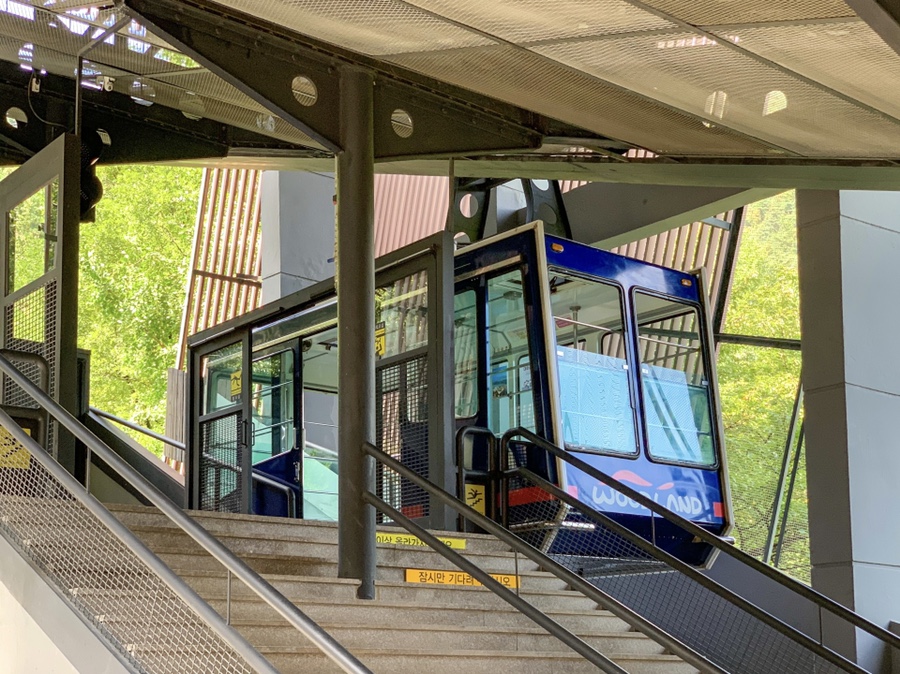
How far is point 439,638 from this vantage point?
627 centimetres

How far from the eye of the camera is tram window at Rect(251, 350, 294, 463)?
11.6m

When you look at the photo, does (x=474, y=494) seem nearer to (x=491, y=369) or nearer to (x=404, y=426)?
(x=404, y=426)

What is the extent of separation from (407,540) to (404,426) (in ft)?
3.24

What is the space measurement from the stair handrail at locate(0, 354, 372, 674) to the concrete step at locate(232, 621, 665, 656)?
664mm

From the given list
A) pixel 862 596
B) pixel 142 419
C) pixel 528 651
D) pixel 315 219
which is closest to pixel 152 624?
pixel 528 651

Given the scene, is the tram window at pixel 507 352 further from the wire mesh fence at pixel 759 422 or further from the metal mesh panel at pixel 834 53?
the wire mesh fence at pixel 759 422

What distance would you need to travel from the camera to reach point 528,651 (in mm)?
6609

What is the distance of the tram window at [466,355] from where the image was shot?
31.7 ft

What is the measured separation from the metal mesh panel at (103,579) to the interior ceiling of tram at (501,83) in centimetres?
233

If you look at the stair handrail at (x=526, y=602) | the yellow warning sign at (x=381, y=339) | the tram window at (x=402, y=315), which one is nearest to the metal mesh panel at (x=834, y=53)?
the stair handrail at (x=526, y=602)

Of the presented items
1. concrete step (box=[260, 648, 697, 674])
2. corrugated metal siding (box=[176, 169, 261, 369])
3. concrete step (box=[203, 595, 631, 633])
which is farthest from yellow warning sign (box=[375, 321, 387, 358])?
corrugated metal siding (box=[176, 169, 261, 369])

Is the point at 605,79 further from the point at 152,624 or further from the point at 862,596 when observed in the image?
the point at 862,596

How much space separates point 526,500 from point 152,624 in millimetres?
4264

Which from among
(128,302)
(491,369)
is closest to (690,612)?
(491,369)
